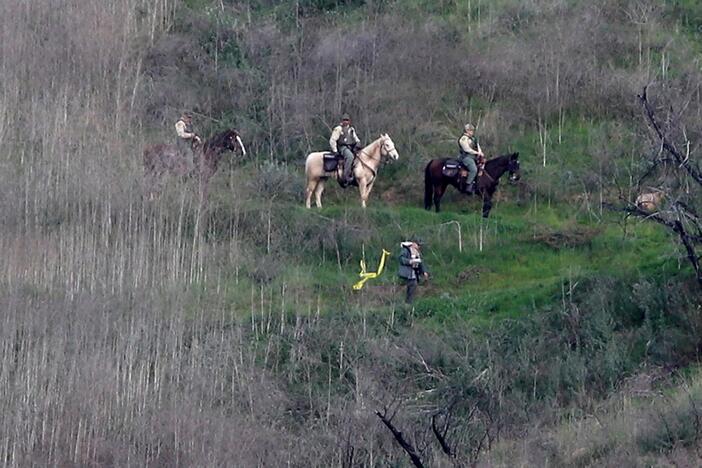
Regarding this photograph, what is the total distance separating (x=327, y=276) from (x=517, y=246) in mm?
3553

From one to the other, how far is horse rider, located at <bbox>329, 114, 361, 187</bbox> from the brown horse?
2.08 meters

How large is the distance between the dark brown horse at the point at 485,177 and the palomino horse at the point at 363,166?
2.59 feet

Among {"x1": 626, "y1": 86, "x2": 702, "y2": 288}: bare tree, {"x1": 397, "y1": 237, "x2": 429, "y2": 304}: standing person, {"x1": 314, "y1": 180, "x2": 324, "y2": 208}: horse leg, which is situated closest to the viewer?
{"x1": 626, "y1": 86, "x2": 702, "y2": 288}: bare tree

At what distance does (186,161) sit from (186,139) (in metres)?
0.91

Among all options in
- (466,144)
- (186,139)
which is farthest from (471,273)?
(186,139)

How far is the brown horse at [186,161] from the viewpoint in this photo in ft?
112

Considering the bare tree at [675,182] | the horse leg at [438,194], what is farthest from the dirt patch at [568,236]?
the horse leg at [438,194]

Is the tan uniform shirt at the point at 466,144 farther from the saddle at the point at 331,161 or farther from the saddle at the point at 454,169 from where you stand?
the saddle at the point at 331,161

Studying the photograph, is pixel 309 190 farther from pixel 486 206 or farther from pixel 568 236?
pixel 568 236

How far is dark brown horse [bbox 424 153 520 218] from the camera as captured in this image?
111 feet

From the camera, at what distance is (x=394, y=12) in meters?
41.7

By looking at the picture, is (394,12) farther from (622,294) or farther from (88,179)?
(622,294)

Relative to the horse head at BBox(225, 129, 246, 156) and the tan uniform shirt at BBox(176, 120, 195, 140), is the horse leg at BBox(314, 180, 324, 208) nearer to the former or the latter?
the horse head at BBox(225, 129, 246, 156)

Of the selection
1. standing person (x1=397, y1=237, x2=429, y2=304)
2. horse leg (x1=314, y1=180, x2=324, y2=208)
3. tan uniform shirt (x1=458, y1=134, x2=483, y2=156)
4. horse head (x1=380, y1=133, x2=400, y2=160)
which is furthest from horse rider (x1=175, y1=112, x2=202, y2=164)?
standing person (x1=397, y1=237, x2=429, y2=304)
